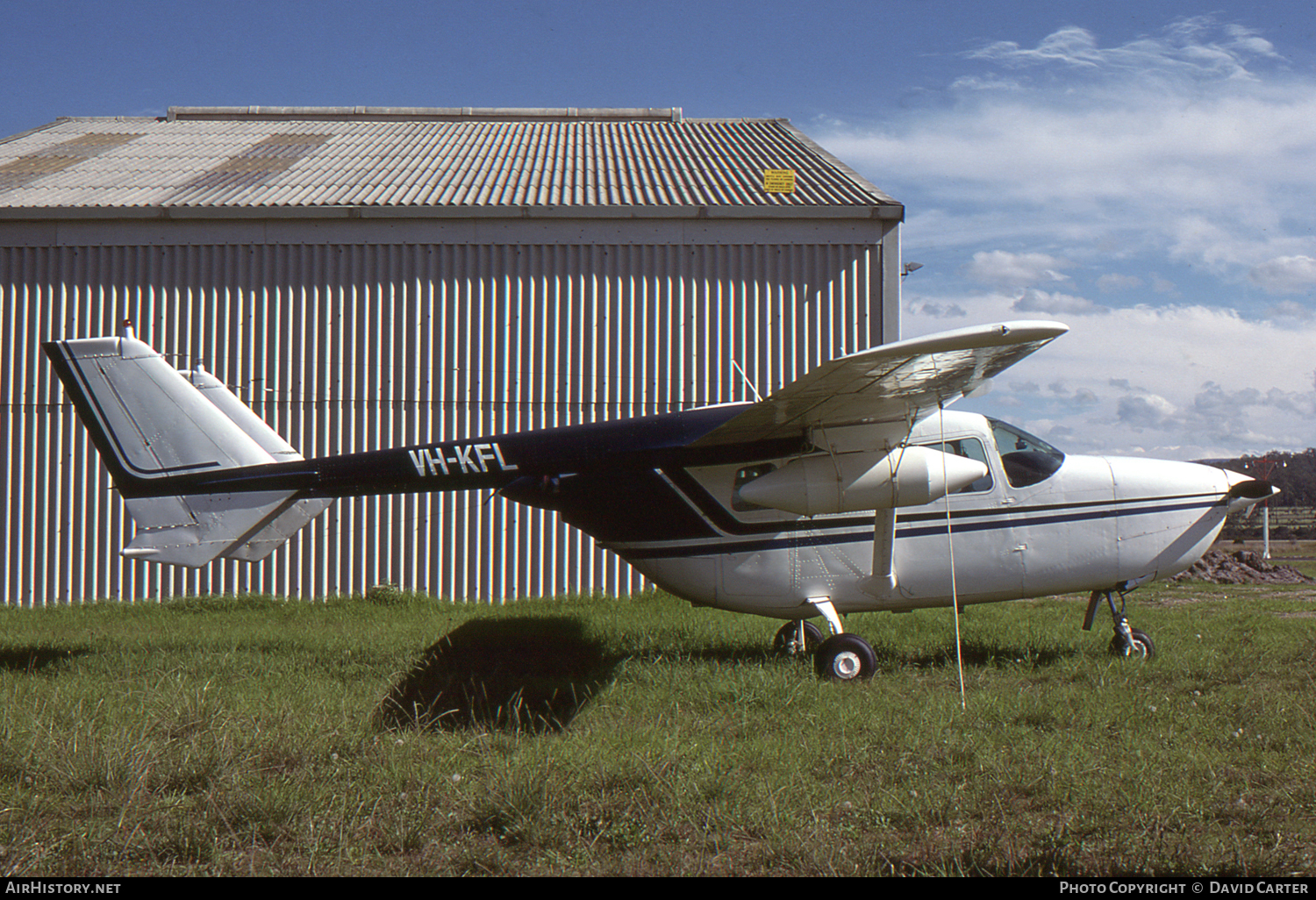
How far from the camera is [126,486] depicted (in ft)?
21.9

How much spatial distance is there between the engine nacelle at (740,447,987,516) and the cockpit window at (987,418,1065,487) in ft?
3.46

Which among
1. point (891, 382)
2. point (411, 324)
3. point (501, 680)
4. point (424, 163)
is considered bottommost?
point (501, 680)

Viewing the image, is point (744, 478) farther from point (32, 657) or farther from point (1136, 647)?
point (32, 657)

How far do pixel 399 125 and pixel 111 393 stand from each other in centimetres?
1301

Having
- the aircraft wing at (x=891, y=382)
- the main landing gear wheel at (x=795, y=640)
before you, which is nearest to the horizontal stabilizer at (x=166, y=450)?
the aircraft wing at (x=891, y=382)

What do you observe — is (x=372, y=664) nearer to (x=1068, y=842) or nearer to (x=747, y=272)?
(x=1068, y=842)

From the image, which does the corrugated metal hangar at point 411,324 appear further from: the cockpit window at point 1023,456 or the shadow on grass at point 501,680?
the cockpit window at point 1023,456

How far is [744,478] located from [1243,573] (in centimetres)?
1449

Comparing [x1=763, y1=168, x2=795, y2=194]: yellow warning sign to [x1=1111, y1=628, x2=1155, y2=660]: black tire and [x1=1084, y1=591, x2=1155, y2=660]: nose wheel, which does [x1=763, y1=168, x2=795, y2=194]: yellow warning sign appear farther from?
[x1=1111, y1=628, x2=1155, y2=660]: black tire

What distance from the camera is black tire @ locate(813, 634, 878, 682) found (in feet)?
21.2

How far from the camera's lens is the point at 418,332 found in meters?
11.6

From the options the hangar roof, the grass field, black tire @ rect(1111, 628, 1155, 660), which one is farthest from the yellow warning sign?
black tire @ rect(1111, 628, 1155, 660)

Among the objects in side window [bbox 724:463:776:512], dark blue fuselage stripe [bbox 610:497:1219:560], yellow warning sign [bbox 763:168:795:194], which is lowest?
dark blue fuselage stripe [bbox 610:497:1219:560]

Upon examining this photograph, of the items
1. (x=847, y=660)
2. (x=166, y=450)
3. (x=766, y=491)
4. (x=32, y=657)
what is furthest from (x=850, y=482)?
(x=32, y=657)
